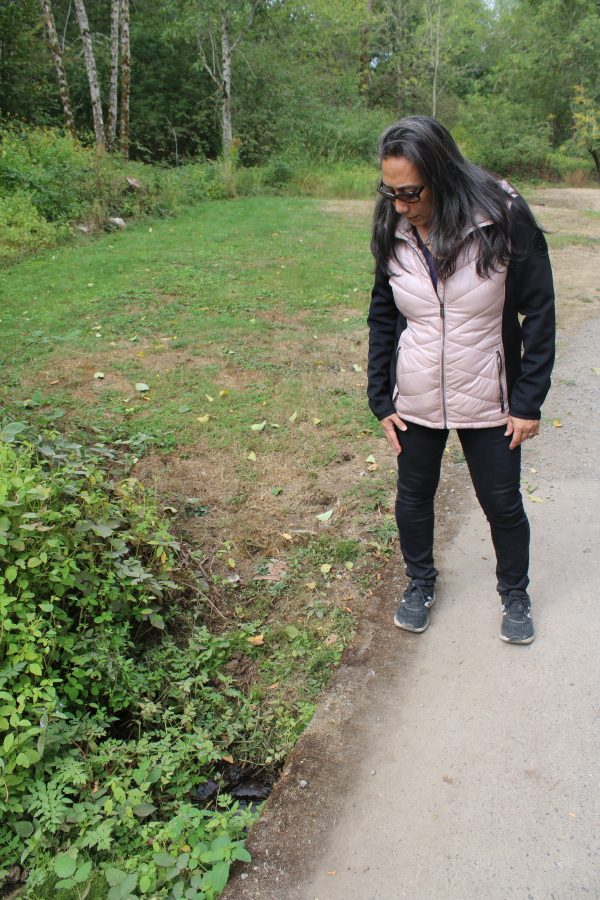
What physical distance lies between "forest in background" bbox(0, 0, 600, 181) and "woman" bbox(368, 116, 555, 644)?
1749 centimetres

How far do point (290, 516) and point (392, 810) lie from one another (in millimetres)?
1860

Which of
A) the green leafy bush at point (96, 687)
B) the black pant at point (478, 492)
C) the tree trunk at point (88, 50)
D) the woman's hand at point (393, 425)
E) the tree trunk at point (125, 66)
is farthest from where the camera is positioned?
the tree trunk at point (125, 66)

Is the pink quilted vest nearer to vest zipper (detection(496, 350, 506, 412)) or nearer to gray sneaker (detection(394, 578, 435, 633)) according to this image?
vest zipper (detection(496, 350, 506, 412))

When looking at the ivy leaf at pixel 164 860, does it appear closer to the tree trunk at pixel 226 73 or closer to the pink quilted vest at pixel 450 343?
the pink quilted vest at pixel 450 343

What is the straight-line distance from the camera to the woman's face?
2006 millimetres

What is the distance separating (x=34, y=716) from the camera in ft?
6.60

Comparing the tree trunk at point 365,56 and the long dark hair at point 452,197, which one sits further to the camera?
the tree trunk at point 365,56

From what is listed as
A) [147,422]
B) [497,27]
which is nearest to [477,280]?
[147,422]

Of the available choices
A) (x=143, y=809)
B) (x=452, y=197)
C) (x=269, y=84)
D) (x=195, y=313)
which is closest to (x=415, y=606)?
(x=143, y=809)

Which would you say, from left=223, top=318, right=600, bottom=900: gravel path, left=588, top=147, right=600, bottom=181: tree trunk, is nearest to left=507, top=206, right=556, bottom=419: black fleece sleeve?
left=223, top=318, right=600, bottom=900: gravel path

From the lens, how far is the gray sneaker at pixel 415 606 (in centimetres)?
274

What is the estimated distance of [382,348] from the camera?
2516 millimetres

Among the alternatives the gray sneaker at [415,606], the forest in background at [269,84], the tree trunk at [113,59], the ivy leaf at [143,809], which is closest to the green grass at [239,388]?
the gray sneaker at [415,606]

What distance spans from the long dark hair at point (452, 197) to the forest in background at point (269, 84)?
17.5 metres
